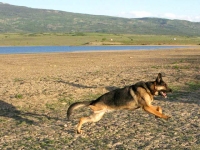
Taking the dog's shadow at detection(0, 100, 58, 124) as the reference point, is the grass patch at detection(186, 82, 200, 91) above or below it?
above

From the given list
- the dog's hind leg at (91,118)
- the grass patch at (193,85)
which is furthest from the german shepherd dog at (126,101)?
A: the grass patch at (193,85)

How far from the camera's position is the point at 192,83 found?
16.3 meters

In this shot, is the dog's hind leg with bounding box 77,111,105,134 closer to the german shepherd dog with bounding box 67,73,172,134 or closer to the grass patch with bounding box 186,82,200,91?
the german shepherd dog with bounding box 67,73,172,134

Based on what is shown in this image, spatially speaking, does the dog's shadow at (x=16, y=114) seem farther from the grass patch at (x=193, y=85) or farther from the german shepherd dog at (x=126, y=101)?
the grass patch at (x=193, y=85)

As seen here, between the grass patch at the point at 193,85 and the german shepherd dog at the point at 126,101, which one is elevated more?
the german shepherd dog at the point at 126,101

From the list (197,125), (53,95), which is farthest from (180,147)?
(53,95)

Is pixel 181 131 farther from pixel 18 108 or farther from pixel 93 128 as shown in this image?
pixel 18 108

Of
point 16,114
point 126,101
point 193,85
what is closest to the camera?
point 126,101

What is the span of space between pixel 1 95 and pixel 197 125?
24.1 feet

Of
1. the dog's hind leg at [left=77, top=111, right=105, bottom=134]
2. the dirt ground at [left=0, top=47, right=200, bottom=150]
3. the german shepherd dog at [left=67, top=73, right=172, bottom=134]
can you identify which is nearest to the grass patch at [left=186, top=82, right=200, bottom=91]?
the dirt ground at [left=0, top=47, right=200, bottom=150]

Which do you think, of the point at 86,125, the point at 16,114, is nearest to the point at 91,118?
the point at 86,125

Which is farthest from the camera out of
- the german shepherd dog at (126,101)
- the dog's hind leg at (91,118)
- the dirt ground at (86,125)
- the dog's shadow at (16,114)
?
the dog's shadow at (16,114)

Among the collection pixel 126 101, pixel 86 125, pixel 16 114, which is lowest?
pixel 16 114

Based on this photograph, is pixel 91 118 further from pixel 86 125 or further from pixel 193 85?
pixel 193 85
